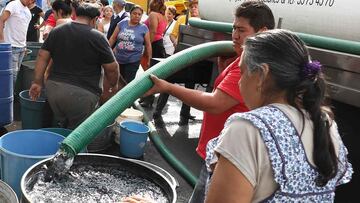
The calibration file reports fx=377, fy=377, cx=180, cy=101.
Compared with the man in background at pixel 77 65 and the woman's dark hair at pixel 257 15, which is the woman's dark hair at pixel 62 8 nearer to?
the man in background at pixel 77 65

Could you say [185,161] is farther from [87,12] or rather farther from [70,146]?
[70,146]

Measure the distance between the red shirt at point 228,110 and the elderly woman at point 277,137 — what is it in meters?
0.70

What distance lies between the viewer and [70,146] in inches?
80.0

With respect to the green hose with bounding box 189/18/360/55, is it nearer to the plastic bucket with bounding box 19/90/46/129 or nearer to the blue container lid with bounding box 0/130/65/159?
the blue container lid with bounding box 0/130/65/159

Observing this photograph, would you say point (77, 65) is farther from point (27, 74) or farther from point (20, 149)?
point (27, 74)

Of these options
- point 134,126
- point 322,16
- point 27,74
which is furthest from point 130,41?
point 322,16

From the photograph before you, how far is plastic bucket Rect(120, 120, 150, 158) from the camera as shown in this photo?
4.53m

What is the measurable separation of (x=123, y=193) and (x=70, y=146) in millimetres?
424

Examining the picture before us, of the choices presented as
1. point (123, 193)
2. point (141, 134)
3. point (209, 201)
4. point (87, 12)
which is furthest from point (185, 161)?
point (209, 201)

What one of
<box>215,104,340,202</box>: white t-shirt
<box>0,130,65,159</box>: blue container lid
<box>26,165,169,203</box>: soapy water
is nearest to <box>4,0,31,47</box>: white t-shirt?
<box>0,130,65,159</box>: blue container lid

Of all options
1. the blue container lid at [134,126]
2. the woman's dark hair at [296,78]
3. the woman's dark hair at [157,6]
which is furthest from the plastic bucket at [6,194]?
the woman's dark hair at [157,6]

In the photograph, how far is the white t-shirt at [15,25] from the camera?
5.59 metres

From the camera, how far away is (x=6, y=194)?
224 centimetres

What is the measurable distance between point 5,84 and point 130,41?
85.9 inches
